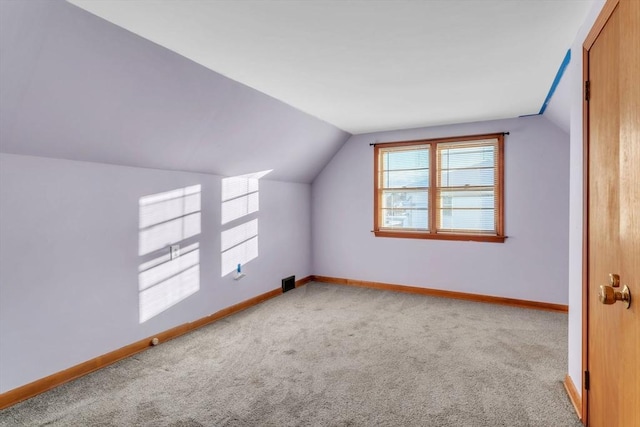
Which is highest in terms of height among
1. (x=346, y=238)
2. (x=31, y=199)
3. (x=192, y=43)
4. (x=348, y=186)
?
(x=192, y=43)

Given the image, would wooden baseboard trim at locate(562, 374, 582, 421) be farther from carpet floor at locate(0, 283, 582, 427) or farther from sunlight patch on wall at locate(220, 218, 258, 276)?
sunlight patch on wall at locate(220, 218, 258, 276)

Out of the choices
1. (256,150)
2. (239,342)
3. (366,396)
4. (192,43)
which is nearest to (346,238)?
(256,150)

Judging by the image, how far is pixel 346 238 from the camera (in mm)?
5301

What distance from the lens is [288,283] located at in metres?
4.99

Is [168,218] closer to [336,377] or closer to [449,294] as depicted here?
[336,377]

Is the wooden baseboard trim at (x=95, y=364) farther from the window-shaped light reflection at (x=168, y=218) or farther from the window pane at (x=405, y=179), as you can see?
the window pane at (x=405, y=179)

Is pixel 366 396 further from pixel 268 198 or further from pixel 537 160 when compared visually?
pixel 537 160

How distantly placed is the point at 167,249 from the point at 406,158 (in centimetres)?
331

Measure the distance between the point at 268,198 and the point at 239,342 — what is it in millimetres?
2038

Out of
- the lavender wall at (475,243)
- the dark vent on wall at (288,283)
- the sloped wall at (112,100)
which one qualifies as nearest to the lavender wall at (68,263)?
the sloped wall at (112,100)

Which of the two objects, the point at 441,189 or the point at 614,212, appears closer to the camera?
the point at 614,212

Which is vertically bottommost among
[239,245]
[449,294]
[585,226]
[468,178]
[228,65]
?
[449,294]

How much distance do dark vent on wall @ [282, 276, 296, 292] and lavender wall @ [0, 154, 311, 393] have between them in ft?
5.06

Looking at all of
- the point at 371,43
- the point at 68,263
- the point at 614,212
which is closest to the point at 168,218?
the point at 68,263
